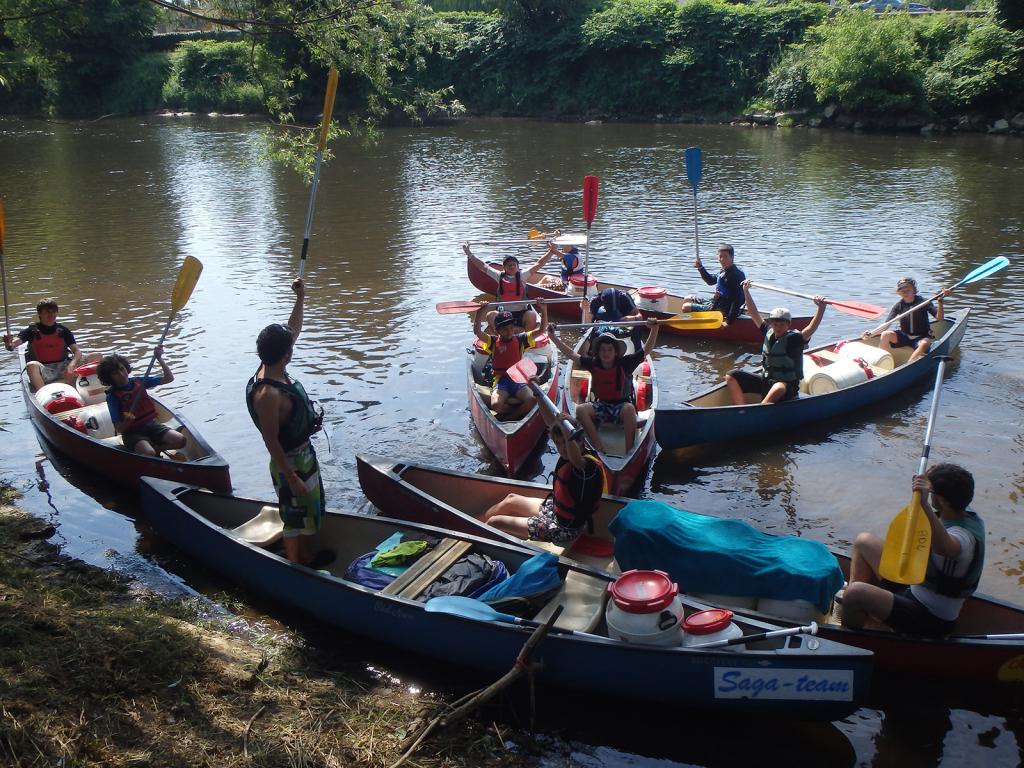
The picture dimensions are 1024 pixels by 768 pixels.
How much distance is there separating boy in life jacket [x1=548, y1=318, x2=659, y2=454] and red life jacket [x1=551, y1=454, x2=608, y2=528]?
149 centimetres

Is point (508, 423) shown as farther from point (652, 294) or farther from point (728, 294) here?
point (728, 294)

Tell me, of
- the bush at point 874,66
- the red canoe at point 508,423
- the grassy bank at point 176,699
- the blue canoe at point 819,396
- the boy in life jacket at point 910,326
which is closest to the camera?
the grassy bank at point 176,699

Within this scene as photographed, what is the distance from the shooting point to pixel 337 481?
841 cm

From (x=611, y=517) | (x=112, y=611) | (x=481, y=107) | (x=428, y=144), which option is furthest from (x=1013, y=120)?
(x=112, y=611)

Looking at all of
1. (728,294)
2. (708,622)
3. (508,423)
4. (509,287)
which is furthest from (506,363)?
(708,622)

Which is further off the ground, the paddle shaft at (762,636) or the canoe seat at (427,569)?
the paddle shaft at (762,636)

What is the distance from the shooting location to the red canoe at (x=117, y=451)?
24.3ft

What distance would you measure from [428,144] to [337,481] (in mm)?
25751

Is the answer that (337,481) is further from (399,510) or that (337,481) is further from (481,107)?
(481,107)

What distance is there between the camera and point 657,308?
38.2ft

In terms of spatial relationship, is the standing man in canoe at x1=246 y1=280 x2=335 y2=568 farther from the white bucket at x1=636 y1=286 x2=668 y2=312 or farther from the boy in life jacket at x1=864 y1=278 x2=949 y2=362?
the boy in life jacket at x1=864 y1=278 x2=949 y2=362

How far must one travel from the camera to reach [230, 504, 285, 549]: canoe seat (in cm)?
655

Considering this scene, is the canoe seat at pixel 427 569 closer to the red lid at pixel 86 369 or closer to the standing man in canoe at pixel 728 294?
the red lid at pixel 86 369

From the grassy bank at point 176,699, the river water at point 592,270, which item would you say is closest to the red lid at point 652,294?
the river water at point 592,270
